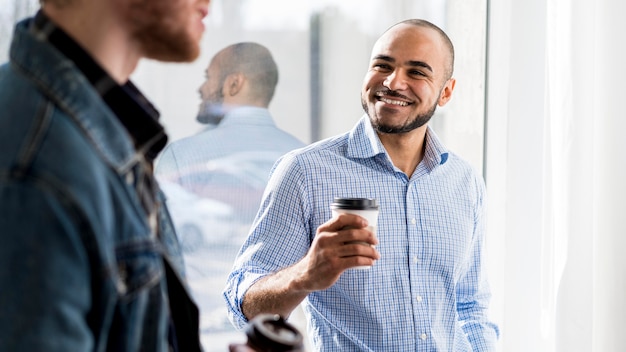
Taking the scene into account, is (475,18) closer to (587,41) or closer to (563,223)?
(587,41)

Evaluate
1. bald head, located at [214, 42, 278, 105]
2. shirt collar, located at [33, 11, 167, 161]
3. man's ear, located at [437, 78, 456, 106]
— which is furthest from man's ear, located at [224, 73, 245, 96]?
shirt collar, located at [33, 11, 167, 161]

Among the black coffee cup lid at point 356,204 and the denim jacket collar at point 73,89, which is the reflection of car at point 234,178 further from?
the denim jacket collar at point 73,89

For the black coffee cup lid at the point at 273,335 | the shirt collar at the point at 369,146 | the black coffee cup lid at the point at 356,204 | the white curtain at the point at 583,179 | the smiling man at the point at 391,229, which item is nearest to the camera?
the black coffee cup lid at the point at 273,335

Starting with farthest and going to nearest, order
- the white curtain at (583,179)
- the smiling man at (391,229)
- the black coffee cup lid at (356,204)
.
Result: the white curtain at (583,179)
the smiling man at (391,229)
the black coffee cup lid at (356,204)

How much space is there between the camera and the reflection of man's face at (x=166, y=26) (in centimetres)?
92

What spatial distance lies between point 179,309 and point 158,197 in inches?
6.9

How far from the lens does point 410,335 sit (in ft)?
6.05

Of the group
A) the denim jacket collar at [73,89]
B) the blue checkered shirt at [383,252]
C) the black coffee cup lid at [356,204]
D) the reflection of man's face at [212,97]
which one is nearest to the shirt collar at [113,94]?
the denim jacket collar at [73,89]

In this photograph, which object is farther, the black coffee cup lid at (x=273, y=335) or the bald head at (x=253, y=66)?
the bald head at (x=253, y=66)

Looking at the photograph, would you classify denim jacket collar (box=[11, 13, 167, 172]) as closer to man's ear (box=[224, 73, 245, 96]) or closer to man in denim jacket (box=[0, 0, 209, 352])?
man in denim jacket (box=[0, 0, 209, 352])

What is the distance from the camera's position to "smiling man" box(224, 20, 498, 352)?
182 cm

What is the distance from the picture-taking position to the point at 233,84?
2.17m

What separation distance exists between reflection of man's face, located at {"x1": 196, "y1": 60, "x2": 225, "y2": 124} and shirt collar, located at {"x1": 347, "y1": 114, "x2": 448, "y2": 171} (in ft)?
1.38

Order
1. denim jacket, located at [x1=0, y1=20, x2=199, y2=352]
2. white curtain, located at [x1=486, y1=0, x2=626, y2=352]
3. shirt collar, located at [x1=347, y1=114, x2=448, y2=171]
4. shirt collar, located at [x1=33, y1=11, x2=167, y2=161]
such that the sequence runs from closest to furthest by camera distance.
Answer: denim jacket, located at [x1=0, y1=20, x2=199, y2=352], shirt collar, located at [x1=33, y1=11, x2=167, y2=161], shirt collar, located at [x1=347, y1=114, x2=448, y2=171], white curtain, located at [x1=486, y1=0, x2=626, y2=352]
